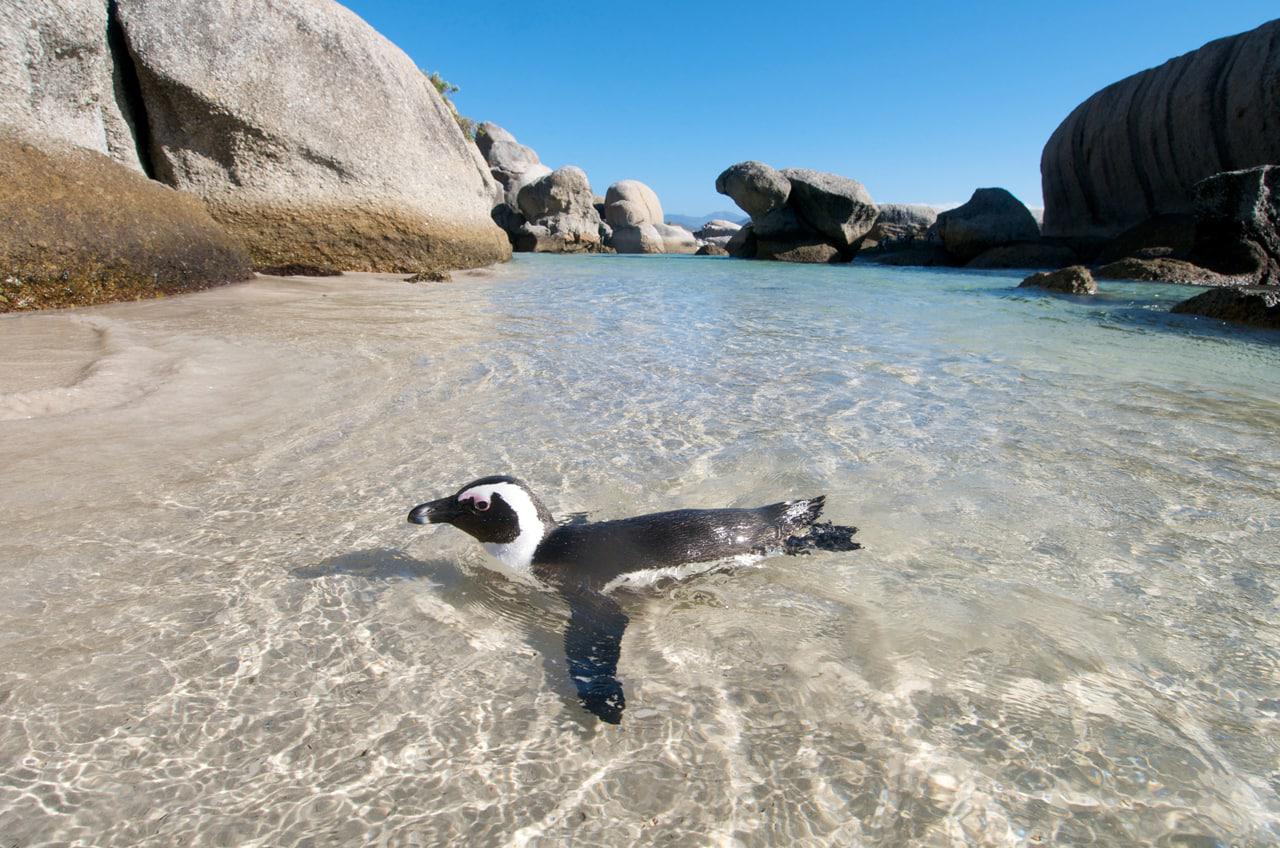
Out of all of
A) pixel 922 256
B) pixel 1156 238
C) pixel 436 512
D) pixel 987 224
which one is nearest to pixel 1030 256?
pixel 987 224

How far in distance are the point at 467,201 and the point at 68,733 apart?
13.9 m

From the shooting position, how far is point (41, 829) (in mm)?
1453

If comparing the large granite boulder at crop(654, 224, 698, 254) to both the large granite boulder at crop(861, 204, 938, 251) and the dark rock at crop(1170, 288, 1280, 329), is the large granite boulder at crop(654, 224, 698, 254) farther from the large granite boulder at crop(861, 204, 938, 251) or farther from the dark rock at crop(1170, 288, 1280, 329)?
the dark rock at crop(1170, 288, 1280, 329)

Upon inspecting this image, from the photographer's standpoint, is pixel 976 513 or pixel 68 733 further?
pixel 976 513

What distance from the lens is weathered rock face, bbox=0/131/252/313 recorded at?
684 centimetres

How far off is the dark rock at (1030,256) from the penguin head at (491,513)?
2656 cm

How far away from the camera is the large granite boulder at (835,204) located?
30.1 metres

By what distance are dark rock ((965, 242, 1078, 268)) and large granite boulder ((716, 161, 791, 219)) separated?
9186 mm

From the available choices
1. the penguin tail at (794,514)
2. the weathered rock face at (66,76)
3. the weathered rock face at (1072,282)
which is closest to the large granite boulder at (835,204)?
the weathered rock face at (1072,282)

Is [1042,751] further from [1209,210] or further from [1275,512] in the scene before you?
[1209,210]

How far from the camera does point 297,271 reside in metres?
11.0

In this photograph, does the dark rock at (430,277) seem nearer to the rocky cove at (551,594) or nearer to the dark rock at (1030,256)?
the rocky cove at (551,594)

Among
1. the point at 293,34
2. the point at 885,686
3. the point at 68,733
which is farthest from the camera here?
the point at 293,34

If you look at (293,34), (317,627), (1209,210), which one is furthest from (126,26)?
(1209,210)
